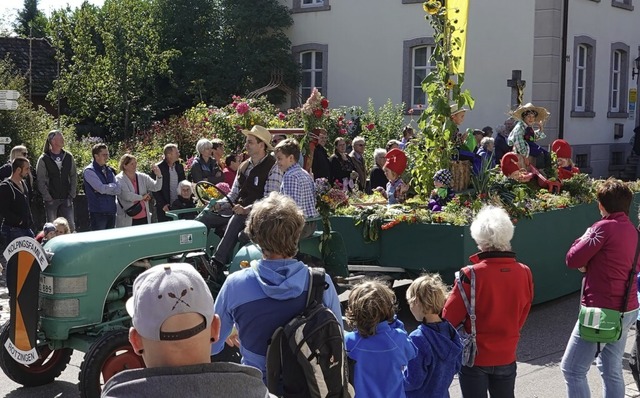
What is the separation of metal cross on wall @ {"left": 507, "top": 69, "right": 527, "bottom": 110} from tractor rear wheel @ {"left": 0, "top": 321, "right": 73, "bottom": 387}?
847cm

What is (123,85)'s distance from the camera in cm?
2267

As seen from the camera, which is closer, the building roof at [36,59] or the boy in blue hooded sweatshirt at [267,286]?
the boy in blue hooded sweatshirt at [267,286]

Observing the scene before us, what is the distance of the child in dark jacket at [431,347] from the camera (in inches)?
171

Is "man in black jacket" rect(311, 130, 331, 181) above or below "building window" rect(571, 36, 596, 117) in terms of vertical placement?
below

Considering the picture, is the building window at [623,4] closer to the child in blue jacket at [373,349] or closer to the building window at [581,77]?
the building window at [581,77]

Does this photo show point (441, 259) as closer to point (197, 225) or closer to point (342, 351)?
point (197, 225)

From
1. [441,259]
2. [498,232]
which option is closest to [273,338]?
[498,232]

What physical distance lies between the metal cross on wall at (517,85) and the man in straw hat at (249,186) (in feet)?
19.8

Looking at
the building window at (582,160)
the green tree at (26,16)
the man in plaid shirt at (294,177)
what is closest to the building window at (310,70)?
the building window at (582,160)

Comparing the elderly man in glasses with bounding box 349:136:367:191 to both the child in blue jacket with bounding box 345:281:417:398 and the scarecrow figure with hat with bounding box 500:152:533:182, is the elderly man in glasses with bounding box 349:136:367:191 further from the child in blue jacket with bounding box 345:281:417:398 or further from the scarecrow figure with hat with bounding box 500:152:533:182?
the child in blue jacket with bounding box 345:281:417:398

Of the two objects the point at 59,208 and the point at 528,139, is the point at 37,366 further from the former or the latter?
the point at 528,139

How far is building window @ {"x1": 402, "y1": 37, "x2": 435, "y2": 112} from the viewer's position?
23562 mm

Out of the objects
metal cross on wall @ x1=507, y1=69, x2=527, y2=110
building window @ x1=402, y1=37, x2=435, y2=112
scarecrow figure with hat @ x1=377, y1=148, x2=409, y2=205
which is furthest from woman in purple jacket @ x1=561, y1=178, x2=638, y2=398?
building window @ x1=402, y1=37, x2=435, y2=112

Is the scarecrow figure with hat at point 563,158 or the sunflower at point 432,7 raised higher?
the sunflower at point 432,7
